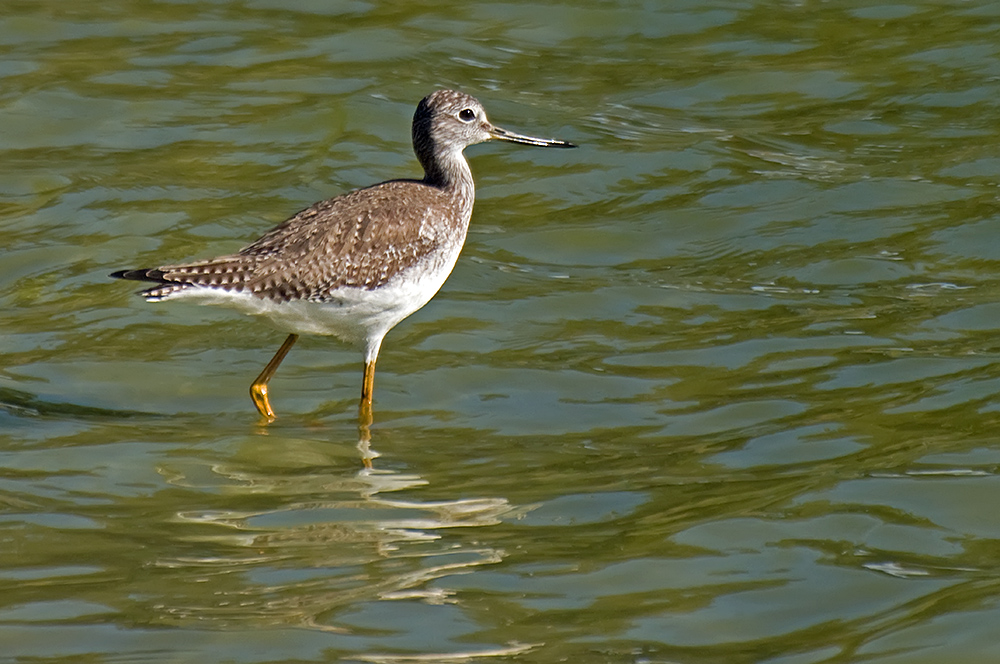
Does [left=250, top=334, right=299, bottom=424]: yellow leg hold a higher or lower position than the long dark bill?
lower

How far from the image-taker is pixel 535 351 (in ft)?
33.2

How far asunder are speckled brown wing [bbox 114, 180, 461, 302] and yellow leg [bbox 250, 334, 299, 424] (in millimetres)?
828

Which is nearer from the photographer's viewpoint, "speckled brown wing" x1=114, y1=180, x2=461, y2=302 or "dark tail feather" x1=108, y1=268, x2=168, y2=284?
"dark tail feather" x1=108, y1=268, x2=168, y2=284

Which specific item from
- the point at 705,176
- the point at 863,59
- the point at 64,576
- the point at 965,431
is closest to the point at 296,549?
the point at 64,576

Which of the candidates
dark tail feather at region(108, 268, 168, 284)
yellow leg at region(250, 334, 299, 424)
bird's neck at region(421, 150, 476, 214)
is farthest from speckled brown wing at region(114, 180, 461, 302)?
yellow leg at region(250, 334, 299, 424)

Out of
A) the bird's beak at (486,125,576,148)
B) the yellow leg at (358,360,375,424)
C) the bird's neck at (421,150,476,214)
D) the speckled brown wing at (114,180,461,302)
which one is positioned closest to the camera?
the speckled brown wing at (114,180,461,302)

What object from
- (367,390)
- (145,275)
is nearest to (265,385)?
(367,390)

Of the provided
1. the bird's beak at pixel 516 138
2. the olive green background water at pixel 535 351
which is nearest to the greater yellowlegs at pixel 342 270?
the olive green background water at pixel 535 351

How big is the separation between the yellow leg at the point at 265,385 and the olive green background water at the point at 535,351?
157 millimetres

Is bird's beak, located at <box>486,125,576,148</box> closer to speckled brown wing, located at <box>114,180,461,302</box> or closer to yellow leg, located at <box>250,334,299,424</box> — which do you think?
speckled brown wing, located at <box>114,180,461,302</box>

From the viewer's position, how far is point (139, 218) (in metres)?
12.1

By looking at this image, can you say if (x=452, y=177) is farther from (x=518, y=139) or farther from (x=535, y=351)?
(x=535, y=351)

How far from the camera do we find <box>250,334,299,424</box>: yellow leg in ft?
30.2

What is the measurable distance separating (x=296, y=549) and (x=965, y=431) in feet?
11.7
